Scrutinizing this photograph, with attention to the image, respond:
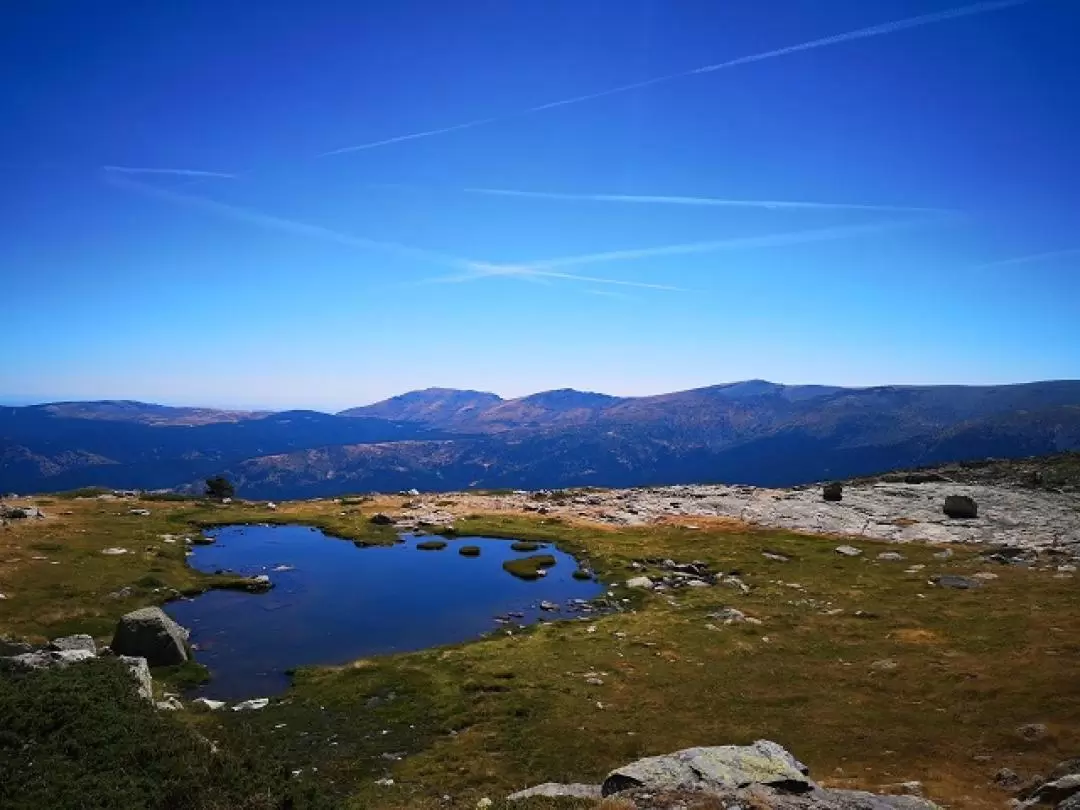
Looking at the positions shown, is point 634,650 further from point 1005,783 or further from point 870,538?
point 870,538

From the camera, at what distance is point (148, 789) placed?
53.7 feet

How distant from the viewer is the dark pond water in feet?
123

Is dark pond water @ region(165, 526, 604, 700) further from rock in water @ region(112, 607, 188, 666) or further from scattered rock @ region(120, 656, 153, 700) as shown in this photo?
scattered rock @ region(120, 656, 153, 700)

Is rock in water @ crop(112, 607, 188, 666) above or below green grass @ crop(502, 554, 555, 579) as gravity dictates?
above

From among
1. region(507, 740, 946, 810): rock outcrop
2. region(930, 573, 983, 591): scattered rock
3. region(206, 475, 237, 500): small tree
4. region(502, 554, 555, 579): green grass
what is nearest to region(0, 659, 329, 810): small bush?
region(507, 740, 946, 810): rock outcrop

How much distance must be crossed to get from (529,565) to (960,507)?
5308cm

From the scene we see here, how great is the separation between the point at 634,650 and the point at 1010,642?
21606 mm

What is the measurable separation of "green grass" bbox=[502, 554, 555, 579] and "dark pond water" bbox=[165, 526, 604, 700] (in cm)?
87

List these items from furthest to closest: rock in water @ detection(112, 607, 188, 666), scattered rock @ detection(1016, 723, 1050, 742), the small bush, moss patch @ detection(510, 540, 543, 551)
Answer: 1. moss patch @ detection(510, 540, 543, 551)
2. rock in water @ detection(112, 607, 188, 666)
3. scattered rock @ detection(1016, 723, 1050, 742)
4. the small bush

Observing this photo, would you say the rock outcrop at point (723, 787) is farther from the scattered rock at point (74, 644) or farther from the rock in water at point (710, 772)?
the scattered rock at point (74, 644)

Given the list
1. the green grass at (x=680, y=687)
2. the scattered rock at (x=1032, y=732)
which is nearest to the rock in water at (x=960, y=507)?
the green grass at (x=680, y=687)

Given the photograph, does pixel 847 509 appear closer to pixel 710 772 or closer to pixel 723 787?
pixel 710 772

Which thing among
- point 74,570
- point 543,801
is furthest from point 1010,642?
point 74,570

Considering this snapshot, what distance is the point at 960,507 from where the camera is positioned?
7600cm
